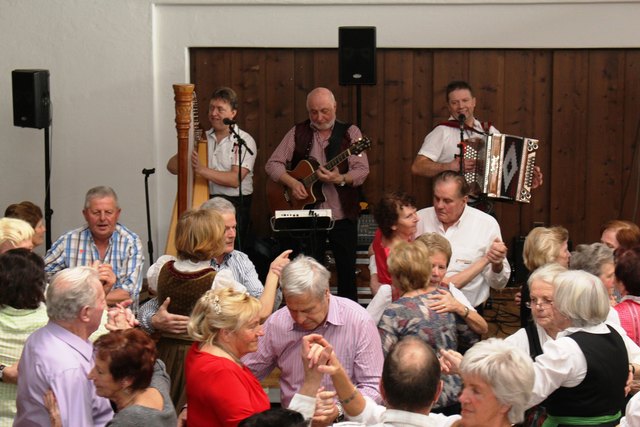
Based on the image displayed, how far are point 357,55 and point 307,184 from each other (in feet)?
3.75

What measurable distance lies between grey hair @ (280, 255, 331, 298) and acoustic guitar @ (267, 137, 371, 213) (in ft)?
10.7

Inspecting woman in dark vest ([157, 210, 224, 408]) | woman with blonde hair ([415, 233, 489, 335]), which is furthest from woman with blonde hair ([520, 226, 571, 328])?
woman in dark vest ([157, 210, 224, 408])

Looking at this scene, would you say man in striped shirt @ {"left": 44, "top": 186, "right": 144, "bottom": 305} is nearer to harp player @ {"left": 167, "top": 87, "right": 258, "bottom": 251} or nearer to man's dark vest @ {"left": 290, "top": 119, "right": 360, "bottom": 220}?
Result: harp player @ {"left": 167, "top": 87, "right": 258, "bottom": 251}

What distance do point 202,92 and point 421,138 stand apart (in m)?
1.87

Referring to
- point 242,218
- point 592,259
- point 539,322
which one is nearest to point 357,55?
point 242,218

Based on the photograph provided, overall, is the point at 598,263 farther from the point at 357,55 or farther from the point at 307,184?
the point at 357,55

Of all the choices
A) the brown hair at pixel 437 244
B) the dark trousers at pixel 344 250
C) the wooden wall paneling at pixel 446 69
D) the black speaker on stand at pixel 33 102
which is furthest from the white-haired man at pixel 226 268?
the wooden wall paneling at pixel 446 69

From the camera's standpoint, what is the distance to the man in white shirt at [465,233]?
19.8 feet

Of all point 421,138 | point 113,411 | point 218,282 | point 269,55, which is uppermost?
point 269,55

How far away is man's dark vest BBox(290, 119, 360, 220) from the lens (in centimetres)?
770

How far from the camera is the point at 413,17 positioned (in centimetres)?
857

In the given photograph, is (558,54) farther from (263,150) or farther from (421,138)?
(263,150)

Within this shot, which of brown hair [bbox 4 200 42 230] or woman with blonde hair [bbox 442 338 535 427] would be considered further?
brown hair [bbox 4 200 42 230]

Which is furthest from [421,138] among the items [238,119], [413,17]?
[238,119]
